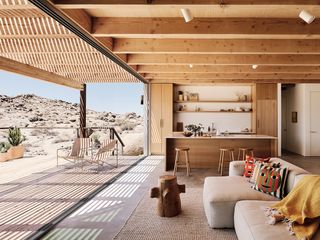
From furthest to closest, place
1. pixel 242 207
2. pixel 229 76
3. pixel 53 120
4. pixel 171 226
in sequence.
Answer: pixel 53 120 < pixel 229 76 < pixel 171 226 < pixel 242 207

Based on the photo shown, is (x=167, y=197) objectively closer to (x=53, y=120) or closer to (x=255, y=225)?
(x=255, y=225)

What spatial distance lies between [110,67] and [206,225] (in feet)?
17.2

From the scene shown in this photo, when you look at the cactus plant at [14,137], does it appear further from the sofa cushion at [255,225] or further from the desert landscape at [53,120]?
the sofa cushion at [255,225]

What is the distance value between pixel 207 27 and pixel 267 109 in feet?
19.0

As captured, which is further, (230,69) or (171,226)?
(230,69)

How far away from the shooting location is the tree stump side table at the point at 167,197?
3180mm

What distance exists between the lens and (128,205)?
359 cm

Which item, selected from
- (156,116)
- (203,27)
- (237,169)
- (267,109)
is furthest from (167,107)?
(203,27)

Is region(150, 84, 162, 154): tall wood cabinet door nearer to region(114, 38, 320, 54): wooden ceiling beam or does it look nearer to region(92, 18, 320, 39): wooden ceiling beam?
region(114, 38, 320, 54): wooden ceiling beam

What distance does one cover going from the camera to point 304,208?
6.58 ft

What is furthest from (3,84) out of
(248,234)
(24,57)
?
(248,234)

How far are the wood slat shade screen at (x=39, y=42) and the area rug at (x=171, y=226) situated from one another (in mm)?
2941

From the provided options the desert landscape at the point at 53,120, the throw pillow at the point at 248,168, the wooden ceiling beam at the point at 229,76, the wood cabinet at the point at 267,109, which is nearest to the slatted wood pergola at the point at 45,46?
the wooden ceiling beam at the point at 229,76

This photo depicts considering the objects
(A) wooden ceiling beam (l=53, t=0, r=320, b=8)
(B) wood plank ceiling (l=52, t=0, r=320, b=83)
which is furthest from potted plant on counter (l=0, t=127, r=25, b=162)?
(A) wooden ceiling beam (l=53, t=0, r=320, b=8)
